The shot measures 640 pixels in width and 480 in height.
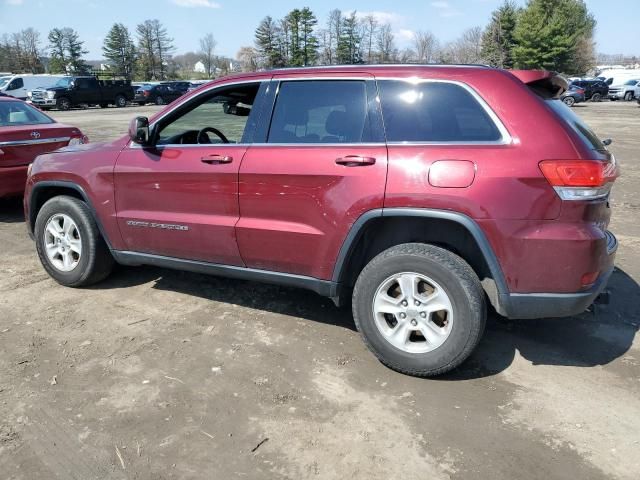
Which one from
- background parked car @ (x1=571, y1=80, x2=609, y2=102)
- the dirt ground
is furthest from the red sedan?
background parked car @ (x1=571, y1=80, x2=609, y2=102)

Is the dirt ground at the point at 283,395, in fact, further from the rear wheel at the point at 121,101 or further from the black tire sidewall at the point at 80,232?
the rear wheel at the point at 121,101

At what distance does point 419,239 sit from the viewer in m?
3.38

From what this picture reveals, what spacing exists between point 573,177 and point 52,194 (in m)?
4.25

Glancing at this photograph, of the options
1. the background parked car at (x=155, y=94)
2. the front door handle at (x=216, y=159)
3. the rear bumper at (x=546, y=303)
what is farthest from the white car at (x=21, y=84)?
the rear bumper at (x=546, y=303)

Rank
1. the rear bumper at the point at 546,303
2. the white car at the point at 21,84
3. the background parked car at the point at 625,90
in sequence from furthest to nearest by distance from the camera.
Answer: the background parked car at the point at 625,90
the white car at the point at 21,84
the rear bumper at the point at 546,303

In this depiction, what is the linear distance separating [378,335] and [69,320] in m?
2.39

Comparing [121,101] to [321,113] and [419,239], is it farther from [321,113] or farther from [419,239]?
[419,239]

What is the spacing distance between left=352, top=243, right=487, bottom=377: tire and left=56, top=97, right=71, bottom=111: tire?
34.0m

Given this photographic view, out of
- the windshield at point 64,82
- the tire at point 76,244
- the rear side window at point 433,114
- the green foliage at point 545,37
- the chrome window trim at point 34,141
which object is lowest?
the tire at point 76,244

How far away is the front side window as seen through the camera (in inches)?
152

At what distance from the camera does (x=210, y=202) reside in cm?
380

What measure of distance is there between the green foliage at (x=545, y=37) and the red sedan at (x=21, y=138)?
194ft

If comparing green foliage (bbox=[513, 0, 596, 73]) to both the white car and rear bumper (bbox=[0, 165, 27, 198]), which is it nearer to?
the white car

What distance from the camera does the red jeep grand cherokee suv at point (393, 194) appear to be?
2.92m
